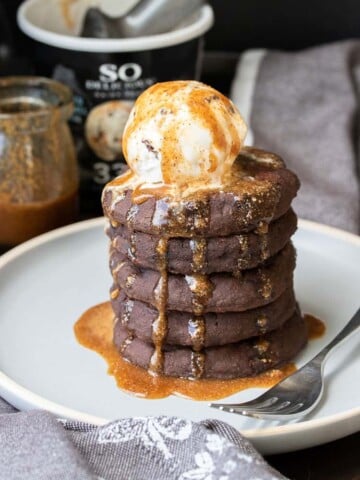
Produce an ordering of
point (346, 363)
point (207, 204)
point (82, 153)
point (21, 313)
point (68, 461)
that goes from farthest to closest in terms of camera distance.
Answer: point (82, 153) < point (21, 313) < point (346, 363) < point (207, 204) < point (68, 461)

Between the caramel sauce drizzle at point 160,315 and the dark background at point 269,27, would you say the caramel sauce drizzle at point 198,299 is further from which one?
the dark background at point 269,27

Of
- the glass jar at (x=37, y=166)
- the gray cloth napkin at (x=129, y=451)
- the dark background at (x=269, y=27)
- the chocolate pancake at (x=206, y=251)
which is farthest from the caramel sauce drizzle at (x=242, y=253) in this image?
the dark background at (x=269, y=27)

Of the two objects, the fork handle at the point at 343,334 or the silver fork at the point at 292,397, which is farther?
the fork handle at the point at 343,334

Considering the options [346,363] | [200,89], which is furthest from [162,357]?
[200,89]

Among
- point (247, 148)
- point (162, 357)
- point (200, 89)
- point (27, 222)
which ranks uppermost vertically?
point (200, 89)

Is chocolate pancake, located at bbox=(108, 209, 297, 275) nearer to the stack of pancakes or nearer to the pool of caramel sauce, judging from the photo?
the stack of pancakes

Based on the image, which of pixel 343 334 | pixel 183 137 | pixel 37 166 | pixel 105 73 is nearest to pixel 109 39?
pixel 105 73

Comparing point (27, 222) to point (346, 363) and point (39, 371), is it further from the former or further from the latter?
point (346, 363)
